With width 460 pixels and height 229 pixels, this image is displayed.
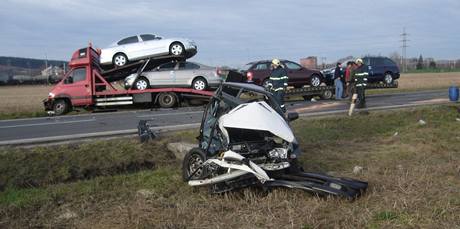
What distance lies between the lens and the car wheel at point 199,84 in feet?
69.1

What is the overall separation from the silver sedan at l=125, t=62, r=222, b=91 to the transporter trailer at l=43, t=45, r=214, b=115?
0.89 ft

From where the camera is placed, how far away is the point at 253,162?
636cm

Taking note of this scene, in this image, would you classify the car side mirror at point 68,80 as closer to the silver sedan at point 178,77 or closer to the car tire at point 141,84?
the silver sedan at point 178,77

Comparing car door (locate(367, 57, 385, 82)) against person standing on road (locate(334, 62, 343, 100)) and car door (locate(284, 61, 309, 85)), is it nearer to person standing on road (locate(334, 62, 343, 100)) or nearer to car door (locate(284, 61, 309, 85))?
person standing on road (locate(334, 62, 343, 100))

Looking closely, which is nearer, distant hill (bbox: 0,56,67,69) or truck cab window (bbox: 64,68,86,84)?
truck cab window (bbox: 64,68,86,84)

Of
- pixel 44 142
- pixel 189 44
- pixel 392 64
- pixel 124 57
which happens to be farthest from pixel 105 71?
pixel 392 64

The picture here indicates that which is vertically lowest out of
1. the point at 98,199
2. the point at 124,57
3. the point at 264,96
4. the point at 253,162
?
the point at 98,199

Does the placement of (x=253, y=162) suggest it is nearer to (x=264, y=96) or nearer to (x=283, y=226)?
(x=264, y=96)

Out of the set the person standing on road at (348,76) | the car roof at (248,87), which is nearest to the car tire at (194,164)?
the car roof at (248,87)

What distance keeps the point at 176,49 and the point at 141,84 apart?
196 cm

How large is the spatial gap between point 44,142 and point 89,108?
418 inches

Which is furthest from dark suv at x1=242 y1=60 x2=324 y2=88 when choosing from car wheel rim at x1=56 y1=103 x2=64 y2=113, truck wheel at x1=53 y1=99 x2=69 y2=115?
car wheel rim at x1=56 y1=103 x2=64 y2=113

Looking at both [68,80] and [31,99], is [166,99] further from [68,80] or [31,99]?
[31,99]

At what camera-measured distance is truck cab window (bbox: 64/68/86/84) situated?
66.7 feet
